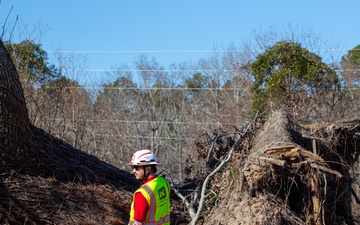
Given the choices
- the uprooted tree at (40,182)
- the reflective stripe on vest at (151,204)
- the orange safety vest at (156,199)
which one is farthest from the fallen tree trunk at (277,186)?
the reflective stripe on vest at (151,204)

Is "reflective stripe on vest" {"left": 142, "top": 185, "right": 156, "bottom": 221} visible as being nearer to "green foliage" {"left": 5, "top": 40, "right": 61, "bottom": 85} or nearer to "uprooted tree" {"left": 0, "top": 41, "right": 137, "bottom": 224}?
"uprooted tree" {"left": 0, "top": 41, "right": 137, "bottom": 224}

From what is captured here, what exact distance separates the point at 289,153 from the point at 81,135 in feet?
53.6

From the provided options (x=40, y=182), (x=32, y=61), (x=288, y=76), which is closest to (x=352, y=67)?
(x=288, y=76)

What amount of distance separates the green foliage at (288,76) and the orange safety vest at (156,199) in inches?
459

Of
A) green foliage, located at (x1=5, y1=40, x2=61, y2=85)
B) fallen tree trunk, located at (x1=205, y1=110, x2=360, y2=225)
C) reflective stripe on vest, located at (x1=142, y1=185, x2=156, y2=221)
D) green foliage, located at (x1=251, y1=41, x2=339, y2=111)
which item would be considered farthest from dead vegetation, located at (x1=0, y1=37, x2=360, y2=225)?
green foliage, located at (x1=5, y1=40, x2=61, y2=85)

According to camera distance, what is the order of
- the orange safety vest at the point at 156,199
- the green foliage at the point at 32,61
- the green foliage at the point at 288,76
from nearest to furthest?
the orange safety vest at the point at 156,199, the green foliage at the point at 288,76, the green foliage at the point at 32,61

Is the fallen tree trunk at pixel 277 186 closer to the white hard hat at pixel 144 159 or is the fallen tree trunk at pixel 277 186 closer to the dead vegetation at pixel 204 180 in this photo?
the dead vegetation at pixel 204 180

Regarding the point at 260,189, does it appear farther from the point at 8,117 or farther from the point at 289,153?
the point at 8,117

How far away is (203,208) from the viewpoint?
9258 millimetres

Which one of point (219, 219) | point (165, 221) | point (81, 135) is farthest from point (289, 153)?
point (81, 135)

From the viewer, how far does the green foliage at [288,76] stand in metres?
17.9

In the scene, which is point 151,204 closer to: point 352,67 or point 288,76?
point 288,76

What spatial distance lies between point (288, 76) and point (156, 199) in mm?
12527

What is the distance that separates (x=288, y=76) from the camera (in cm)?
1800
